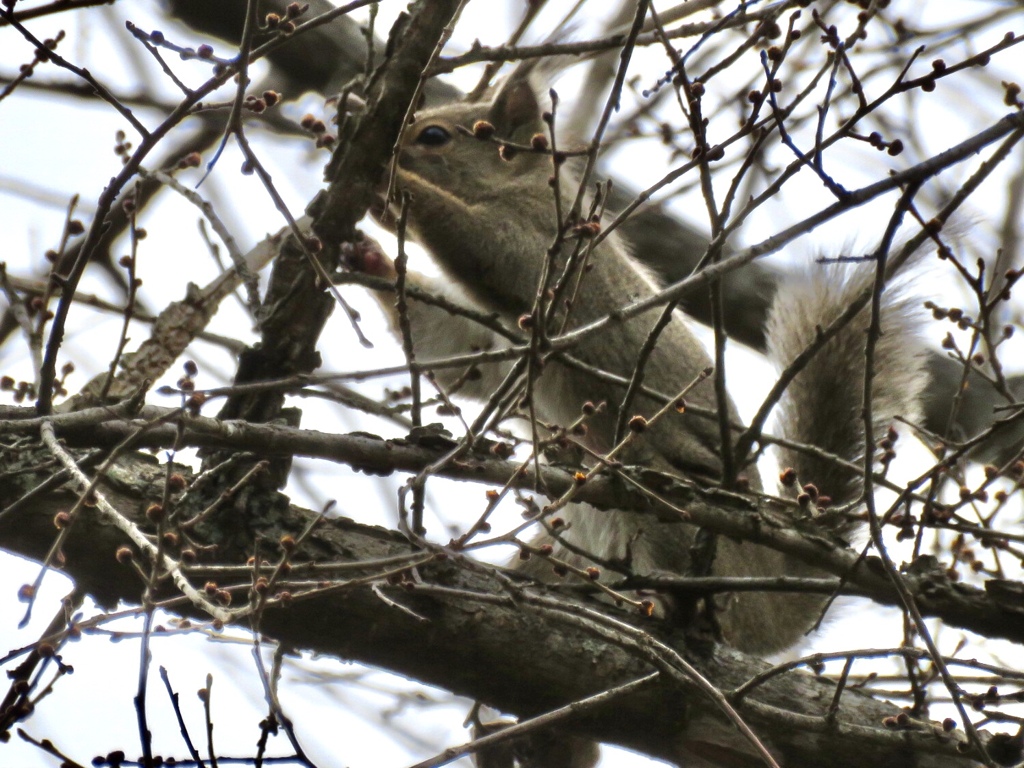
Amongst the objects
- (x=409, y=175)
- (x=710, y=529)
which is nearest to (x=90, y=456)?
(x=710, y=529)

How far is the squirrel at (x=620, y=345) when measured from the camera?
3.67 m

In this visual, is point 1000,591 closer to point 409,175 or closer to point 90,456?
point 90,456

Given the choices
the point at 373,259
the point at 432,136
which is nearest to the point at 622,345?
the point at 373,259

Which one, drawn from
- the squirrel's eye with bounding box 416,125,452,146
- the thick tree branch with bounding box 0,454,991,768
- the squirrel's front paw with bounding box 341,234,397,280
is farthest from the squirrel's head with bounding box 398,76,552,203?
the thick tree branch with bounding box 0,454,991,768

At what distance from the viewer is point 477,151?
4.64m

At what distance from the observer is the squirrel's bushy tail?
12.7 ft

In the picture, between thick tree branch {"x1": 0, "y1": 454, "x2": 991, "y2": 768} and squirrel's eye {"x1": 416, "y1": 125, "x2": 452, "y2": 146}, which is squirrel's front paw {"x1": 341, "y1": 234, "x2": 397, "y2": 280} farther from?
thick tree branch {"x1": 0, "y1": 454, "x2": 991, "y2": 768}

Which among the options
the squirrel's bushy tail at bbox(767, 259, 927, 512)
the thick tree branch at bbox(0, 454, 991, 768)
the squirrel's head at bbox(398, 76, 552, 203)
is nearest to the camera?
the thick tree branch at bbox(0, 454, 991, 768)

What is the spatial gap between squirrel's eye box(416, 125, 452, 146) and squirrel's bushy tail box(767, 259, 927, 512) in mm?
1483

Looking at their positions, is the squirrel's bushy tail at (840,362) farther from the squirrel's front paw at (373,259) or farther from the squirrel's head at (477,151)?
the squirrel's front paw at (373,259)

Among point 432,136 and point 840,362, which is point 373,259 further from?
point 840,362

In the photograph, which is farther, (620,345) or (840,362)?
(620,345)

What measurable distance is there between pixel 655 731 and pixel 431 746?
79.9 inches

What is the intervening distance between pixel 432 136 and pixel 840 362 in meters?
1.81
